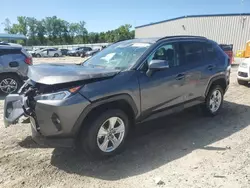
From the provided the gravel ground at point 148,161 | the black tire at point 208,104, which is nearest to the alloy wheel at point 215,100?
the black tire at point 208,104

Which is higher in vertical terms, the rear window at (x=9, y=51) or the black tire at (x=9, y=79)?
the rear window at (x=9, y=51)

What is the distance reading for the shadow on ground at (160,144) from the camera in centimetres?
350

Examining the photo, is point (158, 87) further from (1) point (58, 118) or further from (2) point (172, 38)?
(1) point (58, 118)

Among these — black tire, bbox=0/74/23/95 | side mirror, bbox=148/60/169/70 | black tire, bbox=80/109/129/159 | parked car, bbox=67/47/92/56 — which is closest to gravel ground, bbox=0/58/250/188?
black tire, bbox=80/109/129/159

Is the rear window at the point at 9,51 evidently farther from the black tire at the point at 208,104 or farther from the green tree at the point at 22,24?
the green tree at the point at 22,24

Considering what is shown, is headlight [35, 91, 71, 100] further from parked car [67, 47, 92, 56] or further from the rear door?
parked car [67, 47, 92, 56]

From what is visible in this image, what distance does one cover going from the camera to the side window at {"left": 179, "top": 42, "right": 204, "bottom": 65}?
15.7 ft

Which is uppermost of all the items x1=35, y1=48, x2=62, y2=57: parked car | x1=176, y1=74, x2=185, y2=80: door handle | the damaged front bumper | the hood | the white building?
the white building

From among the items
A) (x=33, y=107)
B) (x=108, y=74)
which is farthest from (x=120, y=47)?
(x=33, y=107)

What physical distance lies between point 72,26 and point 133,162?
110 metres

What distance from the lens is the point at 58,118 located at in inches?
126

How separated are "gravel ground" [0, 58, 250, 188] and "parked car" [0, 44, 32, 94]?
3.33 metres

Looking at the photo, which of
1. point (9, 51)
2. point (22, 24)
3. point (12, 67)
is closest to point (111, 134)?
point (12, 67)

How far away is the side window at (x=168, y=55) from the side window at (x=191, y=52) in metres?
0.17
